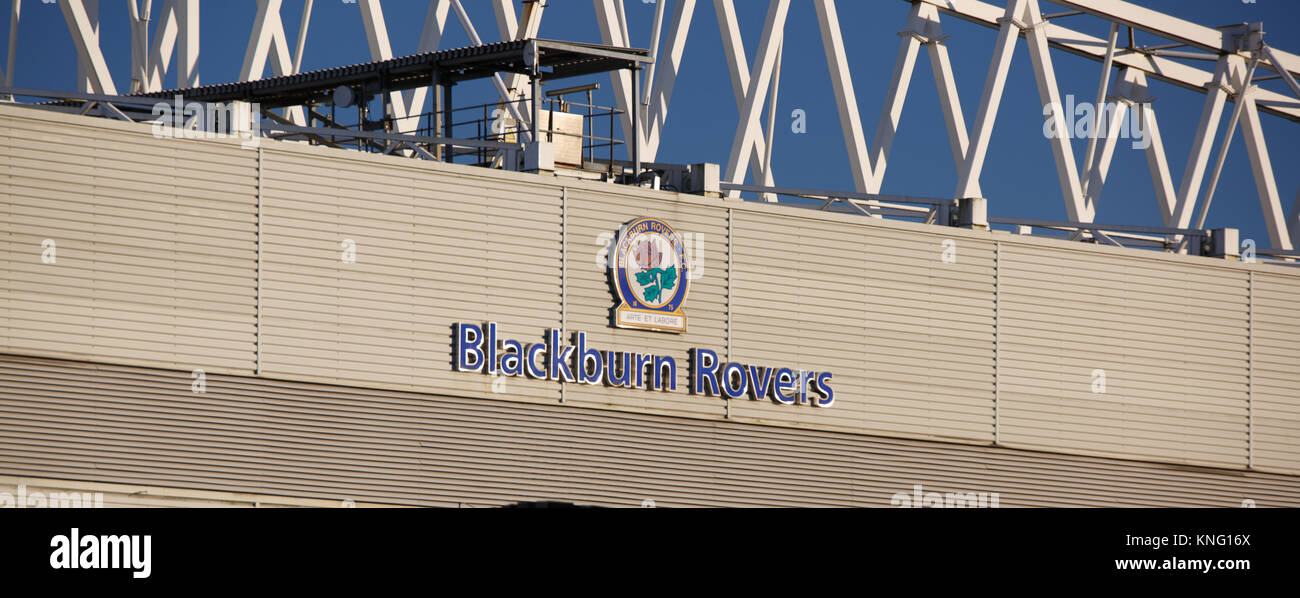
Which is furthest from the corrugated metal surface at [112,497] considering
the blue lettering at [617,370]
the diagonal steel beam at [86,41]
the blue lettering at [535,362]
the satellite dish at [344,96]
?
the diagonal steel beam at [86,41]

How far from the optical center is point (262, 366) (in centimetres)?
3359

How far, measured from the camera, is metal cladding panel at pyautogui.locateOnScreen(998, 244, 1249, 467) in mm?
42969

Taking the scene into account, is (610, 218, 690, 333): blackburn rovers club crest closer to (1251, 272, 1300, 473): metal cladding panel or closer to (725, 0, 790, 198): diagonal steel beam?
(725, 0, 790, 198): diagonal steel beam

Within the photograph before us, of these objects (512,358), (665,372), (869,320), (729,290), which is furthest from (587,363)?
(869,320)

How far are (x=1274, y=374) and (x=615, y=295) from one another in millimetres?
20444

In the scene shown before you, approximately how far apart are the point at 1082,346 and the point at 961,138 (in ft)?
54.5

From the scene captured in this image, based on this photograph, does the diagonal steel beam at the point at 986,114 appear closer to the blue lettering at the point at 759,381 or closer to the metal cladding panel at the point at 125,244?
the blue lettering at the point at 759,381

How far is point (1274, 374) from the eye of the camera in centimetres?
4647

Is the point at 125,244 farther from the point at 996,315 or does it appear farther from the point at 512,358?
the point at 996,315

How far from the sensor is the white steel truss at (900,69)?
172 ft

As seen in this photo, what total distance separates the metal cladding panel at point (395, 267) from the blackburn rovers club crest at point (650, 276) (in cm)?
173

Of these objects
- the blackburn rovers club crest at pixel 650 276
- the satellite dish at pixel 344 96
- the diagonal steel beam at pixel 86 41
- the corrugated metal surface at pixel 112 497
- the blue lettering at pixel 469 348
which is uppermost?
the diagonal steel beam at pixel 86 41
